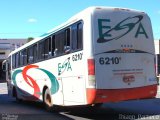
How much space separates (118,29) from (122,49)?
2.07 ft

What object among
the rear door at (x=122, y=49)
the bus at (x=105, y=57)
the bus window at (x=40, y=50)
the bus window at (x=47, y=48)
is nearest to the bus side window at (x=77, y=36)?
the bus at (x=105, y=57)

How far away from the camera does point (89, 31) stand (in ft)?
40.5

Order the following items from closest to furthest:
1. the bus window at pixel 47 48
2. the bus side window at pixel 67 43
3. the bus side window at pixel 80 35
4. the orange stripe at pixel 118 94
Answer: the orange stripe at pixel 118 94
the bus side window at pixel 80 35
the bus side window at pixel 67 43
the bus window at pixel 47 48

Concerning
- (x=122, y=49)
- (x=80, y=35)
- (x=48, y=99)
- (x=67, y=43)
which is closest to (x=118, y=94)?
(x=122, y=49)

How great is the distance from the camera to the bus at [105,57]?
40.4ft

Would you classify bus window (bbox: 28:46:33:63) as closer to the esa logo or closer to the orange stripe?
the esa logo

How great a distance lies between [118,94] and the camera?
41.1 feet

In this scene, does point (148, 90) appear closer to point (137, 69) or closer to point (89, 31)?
point (137, 69)

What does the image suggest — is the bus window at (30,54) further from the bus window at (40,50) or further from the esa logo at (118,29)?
the esa logo at (118,29)

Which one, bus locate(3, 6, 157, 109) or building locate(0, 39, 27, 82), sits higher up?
building locate(0, 39, 27, 82)

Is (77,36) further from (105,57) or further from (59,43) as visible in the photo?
(59,43)

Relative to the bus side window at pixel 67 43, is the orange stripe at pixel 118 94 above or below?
below

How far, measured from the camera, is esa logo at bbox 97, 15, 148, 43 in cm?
1254

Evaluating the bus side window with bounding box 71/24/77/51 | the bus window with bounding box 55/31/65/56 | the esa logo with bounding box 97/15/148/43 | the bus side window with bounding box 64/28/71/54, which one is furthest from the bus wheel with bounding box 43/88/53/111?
the esa logo with bounding box 97/15/148/43
